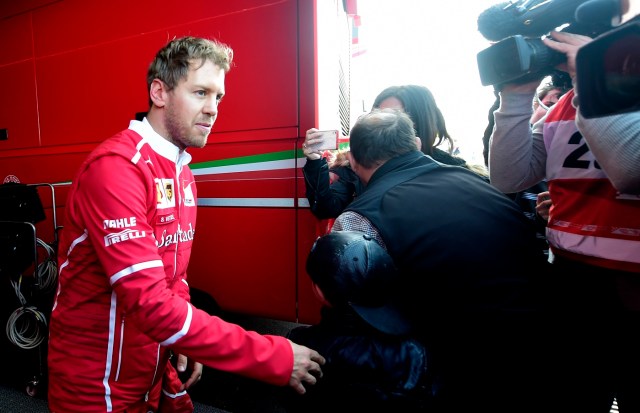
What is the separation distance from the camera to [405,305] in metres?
1.16

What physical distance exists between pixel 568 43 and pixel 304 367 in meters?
1.11

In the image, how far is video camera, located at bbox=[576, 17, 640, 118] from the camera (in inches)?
26.4

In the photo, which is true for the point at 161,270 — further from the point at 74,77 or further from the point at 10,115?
the point at 10,115

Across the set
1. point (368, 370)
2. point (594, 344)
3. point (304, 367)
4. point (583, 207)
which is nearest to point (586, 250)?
point (583, 207)

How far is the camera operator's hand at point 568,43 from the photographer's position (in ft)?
3.27

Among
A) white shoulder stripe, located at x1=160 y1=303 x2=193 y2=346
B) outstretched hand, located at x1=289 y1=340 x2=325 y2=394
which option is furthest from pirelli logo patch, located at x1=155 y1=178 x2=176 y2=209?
outstretched hand, located at x1=289 y1=340 x2=325 y2=394

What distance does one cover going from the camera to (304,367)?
102 cm

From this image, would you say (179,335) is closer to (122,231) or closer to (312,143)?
(122,231)

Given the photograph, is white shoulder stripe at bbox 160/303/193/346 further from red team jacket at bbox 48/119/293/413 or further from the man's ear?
the man's ear

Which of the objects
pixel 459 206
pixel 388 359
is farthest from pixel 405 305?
pixel 459 206

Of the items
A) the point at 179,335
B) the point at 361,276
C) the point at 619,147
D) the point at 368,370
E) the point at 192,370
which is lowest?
the point at 192,370

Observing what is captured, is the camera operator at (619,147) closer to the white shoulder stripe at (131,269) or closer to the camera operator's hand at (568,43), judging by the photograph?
the camera operator's hand at (568,43)

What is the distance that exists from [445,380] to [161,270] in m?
0.84

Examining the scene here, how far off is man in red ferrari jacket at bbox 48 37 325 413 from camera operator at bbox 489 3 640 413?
2.55ft
